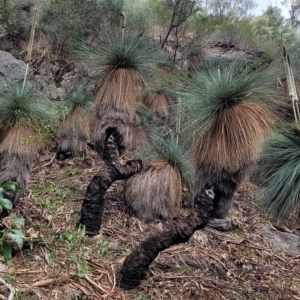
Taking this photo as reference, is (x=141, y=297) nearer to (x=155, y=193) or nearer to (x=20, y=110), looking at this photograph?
(x=155, y=193)

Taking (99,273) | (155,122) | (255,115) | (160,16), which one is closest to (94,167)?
(155,122)

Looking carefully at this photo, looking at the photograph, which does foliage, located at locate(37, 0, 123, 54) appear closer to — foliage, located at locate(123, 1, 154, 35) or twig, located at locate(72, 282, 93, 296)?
foliage, located at locate(123, 1, 154, 35)

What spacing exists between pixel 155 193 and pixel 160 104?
13.7 feet

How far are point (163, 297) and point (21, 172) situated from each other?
8.85 ft

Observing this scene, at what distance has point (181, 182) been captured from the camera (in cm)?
658

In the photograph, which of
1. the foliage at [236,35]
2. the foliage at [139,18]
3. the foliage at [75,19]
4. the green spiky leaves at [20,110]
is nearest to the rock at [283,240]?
the green spiky leaves at [20,110]

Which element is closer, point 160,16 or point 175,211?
point 175,211

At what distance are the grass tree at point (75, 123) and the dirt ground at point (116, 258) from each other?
1.78 ft

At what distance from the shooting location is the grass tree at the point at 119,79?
235 inches

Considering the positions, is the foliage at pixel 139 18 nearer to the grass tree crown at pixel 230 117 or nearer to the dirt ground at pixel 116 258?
the dirt ground at pixel 116 258

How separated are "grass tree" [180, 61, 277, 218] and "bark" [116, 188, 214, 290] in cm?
42

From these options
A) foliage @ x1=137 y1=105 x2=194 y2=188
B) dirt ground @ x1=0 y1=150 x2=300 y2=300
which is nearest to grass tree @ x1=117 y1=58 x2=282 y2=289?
dirt ground @ x1=0 y1=150 x2=300 y2=300

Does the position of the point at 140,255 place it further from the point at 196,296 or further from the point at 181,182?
the point at 181,182

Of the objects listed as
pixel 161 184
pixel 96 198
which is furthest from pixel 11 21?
pixel 96 198
